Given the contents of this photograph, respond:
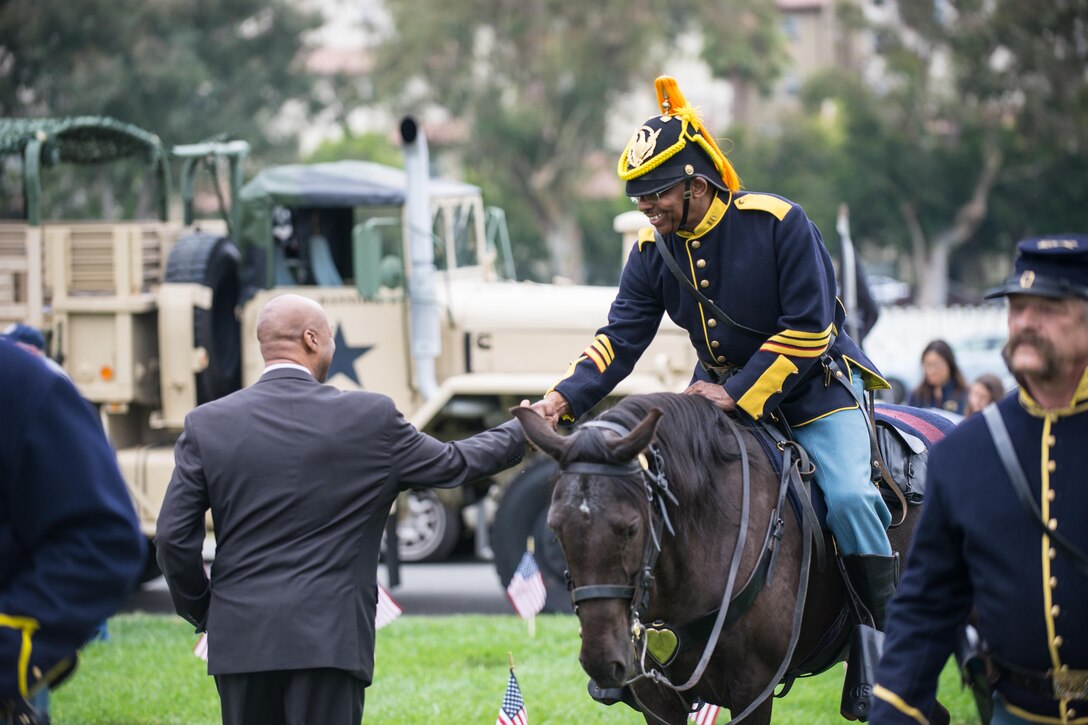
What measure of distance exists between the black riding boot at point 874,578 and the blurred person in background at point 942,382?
239 inches

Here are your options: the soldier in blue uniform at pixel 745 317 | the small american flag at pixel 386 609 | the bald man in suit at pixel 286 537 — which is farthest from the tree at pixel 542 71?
the bald man in suit at pixel 286 537

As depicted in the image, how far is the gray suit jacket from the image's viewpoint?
4.17 metres

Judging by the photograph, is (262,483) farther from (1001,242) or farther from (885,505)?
(1001,242)

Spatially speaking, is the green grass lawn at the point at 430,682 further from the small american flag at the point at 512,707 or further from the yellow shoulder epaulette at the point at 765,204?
the yellow shoulder epaulette at the point at 765,204

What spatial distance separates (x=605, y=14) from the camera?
37031mm

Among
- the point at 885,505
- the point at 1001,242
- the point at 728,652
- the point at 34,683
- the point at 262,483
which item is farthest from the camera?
the point at 1001,242

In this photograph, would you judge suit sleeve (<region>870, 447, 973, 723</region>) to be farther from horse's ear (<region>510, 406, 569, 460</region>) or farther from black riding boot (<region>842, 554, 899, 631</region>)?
black riding boot (<region>842, 554, 899, 631</region>)

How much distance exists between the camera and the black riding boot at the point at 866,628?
4.71 m

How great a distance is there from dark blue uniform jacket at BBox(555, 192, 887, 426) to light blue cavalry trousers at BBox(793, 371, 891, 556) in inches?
2.3

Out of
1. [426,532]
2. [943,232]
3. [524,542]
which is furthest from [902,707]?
[943,232]

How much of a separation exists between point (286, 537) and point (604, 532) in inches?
39.6

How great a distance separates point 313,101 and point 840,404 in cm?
3260

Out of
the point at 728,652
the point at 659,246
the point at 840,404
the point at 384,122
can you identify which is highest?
the point at 384,122

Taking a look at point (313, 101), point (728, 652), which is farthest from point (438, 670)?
point (313, 101)
